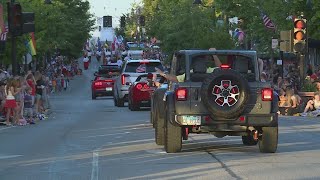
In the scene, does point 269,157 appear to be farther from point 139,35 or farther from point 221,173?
point 139,35

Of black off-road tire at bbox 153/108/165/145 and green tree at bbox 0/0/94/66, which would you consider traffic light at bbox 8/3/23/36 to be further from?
green tree at bbox 0/0/94/66

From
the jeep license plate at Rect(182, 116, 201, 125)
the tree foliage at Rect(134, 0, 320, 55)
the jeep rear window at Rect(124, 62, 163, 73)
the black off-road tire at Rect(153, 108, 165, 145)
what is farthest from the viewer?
the tree foliage at Rect(134, 0, 320, 55)

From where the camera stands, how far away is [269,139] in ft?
48.9

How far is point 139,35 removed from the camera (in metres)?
138

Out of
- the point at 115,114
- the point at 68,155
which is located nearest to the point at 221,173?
the point at 68,155

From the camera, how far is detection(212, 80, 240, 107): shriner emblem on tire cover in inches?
566

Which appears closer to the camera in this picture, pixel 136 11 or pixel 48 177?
pixel 48 177

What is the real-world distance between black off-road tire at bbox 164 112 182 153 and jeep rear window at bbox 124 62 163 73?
1788 cm

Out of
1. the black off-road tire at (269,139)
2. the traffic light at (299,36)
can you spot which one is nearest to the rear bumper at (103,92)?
the traffic light at (299,36)

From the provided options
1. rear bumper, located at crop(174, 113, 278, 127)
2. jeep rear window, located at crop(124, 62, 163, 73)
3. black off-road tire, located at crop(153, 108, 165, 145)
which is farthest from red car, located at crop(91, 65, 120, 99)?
rear bumper, located at crop(174, 113, 278, 127)

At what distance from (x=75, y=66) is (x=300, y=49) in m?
64.1

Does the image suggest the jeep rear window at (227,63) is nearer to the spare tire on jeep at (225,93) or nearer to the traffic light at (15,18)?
the spare tire on jeep at (225,93)

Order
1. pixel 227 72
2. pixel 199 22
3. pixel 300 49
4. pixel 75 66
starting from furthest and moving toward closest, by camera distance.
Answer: pixel 75 66, pixel 199 22, pixel 300 49, pixel 227 72

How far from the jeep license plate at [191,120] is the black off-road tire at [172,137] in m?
0.27
